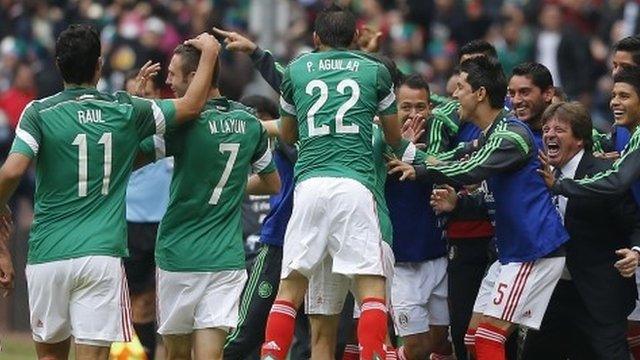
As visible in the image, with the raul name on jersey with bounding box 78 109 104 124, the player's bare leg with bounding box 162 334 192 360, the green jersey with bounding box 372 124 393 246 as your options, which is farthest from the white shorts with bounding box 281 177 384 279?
the raul name on jersey with bounding box 78 109 104 124

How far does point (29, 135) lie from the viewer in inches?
455

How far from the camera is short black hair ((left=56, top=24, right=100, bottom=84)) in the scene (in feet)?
38.5

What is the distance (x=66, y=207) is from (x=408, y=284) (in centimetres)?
329

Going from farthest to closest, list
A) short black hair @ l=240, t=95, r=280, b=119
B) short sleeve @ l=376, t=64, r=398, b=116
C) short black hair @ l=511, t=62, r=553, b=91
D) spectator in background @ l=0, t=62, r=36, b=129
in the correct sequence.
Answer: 1. spectator in background @ l=0, t=62, r=36, b=129
2. short black hair @ l=240, t=95, r=280, b=119
3. short black hair @ l=511, t=62, r=553, b=91
4. short sleeve @ l=376, t=64, r=398, b=116

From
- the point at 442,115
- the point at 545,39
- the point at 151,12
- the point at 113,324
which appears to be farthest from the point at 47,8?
the point at 113,324

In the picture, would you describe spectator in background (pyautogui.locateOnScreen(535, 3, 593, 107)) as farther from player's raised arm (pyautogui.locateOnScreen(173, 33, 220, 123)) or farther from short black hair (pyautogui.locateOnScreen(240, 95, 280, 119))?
player's raised arm (pyautogui.locateOnScreen(173, 33, 220, 123))

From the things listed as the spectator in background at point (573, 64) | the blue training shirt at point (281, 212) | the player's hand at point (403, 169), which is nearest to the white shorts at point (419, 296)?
the blue training shirt at point (281, 212)

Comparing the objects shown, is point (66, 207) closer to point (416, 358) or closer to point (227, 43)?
point (227, 43)

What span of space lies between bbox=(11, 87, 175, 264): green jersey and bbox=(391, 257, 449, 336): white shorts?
2.82m

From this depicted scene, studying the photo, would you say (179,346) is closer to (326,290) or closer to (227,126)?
(326,290)

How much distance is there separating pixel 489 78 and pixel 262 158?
5.87ft

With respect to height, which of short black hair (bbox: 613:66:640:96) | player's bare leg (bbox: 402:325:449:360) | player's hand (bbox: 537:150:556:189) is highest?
short black hair (bbox: 613:66:640:96)

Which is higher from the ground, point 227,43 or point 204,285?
point 227,43

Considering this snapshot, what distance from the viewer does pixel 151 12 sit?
94.3 feet
